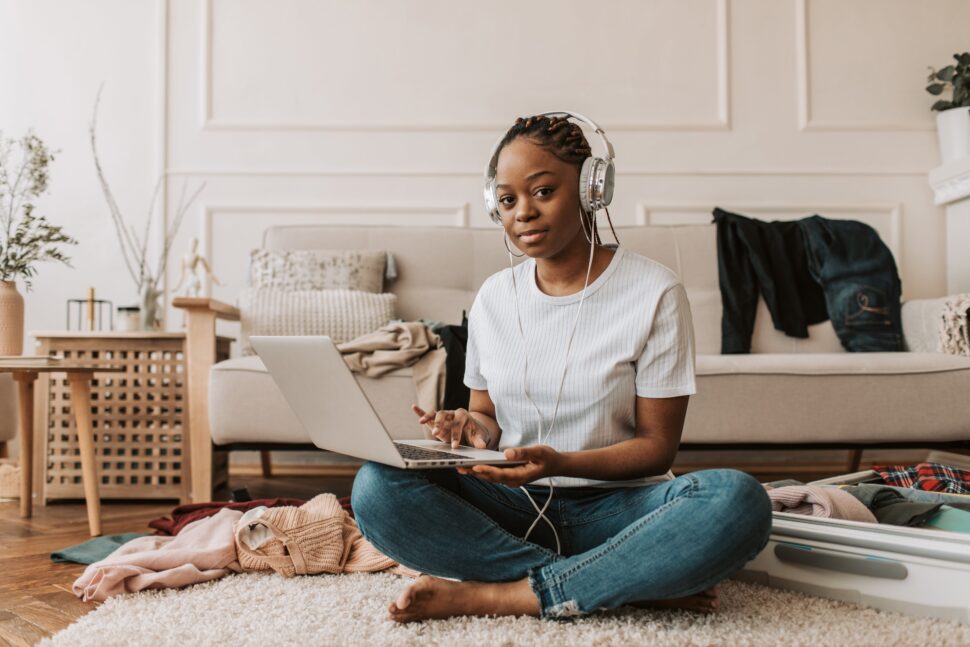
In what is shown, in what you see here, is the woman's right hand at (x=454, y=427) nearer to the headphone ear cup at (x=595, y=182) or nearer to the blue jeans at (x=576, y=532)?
the blue jeans at (x=576, y=532)

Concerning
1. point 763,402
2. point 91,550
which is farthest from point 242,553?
point 763,402

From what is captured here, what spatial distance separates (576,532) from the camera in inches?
45.9

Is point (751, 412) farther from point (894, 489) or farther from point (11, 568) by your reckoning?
point (11, 568)

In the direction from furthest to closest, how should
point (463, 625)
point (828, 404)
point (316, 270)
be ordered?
point (316, 270)
point (828, 404)
point (463, 625)

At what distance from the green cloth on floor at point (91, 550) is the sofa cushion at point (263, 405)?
399 mm

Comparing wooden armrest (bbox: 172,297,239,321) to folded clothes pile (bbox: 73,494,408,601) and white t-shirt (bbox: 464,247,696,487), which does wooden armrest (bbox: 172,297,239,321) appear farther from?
white t-shirt (bbox: 464,247,696,487)

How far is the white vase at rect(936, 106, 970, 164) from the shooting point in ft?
9.58

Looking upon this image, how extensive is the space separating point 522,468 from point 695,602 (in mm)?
378

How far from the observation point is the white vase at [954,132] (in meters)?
2.92

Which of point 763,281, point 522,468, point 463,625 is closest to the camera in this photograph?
point 522,468

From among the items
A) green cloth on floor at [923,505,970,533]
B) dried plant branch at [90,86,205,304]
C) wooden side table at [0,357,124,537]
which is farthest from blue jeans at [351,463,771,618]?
dried plant branch at [90,86,205,304]

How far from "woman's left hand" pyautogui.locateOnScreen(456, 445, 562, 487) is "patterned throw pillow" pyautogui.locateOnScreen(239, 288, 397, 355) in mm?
1399

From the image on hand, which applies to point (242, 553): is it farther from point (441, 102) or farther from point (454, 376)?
point (441, 102)

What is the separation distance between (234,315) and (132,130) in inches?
49.1
